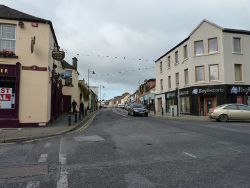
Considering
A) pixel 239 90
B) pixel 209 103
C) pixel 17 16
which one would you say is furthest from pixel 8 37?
pixel 239 90

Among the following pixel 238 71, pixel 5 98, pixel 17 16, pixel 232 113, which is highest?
pixel 17 16

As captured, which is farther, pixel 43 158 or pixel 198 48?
pixel 198 48

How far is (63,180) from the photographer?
5348mm

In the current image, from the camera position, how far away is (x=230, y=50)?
28.5 m

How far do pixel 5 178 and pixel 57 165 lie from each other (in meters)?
1.38

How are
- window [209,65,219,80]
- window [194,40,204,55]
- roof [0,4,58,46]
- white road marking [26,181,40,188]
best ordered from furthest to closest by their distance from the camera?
window [194,40,204,55] → window [209,65,219,80] → roof [0,4,58,46] → white road marking [26,181,40,188]

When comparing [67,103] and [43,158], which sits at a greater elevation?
[67,103]

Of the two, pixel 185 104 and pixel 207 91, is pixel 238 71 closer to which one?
pixel 207 91

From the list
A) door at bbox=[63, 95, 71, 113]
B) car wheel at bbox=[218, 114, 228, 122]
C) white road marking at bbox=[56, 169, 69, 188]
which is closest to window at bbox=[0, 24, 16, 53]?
white road marking at bbox=[56, 169, 69, 188]

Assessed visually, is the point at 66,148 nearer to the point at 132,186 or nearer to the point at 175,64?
the point at 132,186

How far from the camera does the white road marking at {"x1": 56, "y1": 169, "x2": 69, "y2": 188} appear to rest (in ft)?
16.5

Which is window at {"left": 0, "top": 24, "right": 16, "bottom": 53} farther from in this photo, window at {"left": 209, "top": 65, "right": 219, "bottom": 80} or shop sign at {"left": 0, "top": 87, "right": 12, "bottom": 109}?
window at {"left": 209, "top": 65, "right": 219, "bottom": 80}

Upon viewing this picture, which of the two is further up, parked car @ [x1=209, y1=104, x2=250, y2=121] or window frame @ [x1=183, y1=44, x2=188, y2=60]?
window frame @ [x1=183, y1=44, x2=188, y2=60]

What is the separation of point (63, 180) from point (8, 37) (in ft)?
44.4
